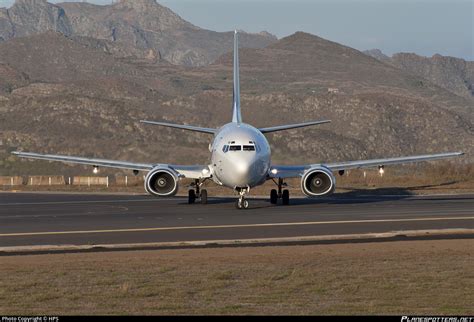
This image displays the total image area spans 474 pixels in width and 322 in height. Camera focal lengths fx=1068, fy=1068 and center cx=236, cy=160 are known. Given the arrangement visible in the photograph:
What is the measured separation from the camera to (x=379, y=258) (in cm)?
2805

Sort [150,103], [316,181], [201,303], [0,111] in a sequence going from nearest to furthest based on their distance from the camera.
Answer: [201,303] → [316,181] → [0,111] → [150,103]

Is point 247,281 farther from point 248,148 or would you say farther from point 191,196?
point 191,196

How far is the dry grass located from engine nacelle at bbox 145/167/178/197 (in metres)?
21.7

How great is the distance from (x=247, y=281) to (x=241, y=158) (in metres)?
25.1

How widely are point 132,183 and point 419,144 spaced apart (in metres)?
92.8

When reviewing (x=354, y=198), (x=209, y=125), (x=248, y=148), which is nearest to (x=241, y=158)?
(x=248, y=148)

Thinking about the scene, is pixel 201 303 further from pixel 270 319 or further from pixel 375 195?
pixel 375 195

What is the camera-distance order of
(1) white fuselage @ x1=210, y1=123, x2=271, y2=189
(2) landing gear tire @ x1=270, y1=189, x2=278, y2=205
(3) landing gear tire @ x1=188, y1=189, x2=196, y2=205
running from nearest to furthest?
(1) white fuselage @ x1=210, y1=123, x2=271, y2=189 → (2) landing gear tire @ x1=270, y1=189, x2=278, y2=205 → (3) landing gear tire @ x1=188, y1=189, x2=196, y2=205

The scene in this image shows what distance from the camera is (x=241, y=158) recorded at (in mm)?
48719

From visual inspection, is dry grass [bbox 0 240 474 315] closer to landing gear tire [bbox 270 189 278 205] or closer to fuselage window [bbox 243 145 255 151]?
fuselage window [bbox 243 145 255 151]

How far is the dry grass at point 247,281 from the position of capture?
66.6 feet

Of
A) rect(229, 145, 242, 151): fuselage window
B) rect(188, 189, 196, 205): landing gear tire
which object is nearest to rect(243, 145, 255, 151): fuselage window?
rect(229, 145, 242, 151): fuselage window

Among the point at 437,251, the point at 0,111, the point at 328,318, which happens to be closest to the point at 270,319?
the point at 328,318

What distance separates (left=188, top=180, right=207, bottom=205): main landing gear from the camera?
5531cm
